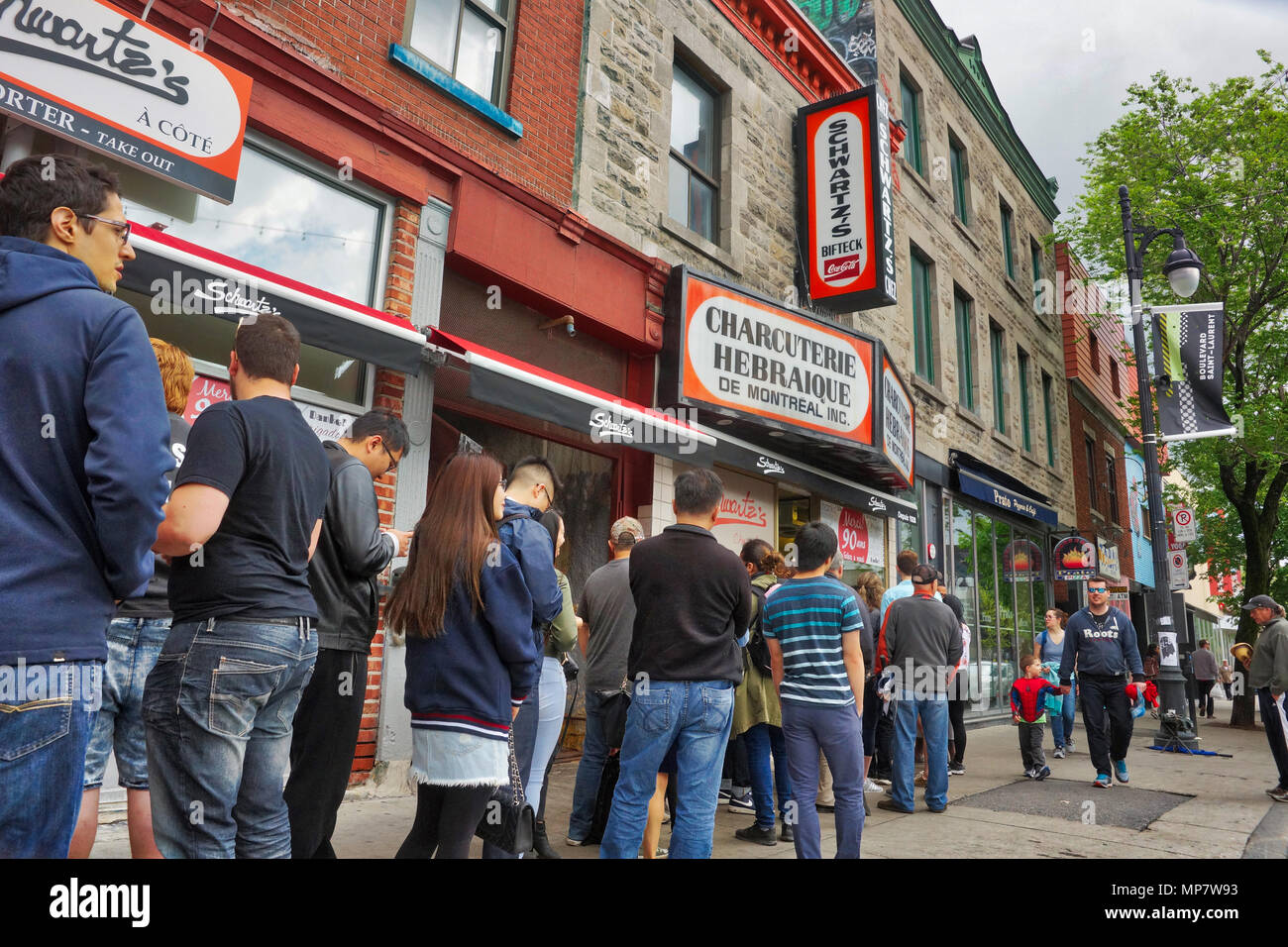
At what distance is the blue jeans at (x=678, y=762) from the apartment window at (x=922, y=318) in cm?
1176

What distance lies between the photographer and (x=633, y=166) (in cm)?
860

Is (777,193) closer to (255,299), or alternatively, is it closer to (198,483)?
(255,299)

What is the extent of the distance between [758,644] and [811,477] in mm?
4470

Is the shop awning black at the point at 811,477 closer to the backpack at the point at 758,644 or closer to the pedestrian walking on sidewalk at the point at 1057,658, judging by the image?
the pedestrian walking on sidewalk at the point at 1057,658

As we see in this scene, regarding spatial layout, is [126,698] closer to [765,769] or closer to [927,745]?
[765,769]

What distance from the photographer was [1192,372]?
482 inches

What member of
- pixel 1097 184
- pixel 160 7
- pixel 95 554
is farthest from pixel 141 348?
pixel 1097 184

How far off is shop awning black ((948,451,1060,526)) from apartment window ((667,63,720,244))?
681 cm

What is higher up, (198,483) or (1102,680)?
(198,483)

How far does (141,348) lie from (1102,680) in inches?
333

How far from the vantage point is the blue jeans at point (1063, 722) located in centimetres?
1015

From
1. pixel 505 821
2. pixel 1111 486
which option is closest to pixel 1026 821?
pixel 505 821

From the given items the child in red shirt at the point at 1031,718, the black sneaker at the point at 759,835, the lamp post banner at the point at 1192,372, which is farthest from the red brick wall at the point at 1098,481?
the black sneaker at the point at 759,835

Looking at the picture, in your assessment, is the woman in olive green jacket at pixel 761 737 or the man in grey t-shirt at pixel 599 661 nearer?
the man in grey t-shirt at pixel 599 661
